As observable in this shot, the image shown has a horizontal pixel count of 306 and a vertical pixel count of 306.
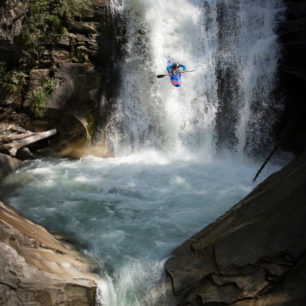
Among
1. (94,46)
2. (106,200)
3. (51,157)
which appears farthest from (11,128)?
(106,200)

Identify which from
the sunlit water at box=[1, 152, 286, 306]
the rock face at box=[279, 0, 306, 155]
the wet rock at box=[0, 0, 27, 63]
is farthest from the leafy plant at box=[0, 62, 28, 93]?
the rock face at box=[279, 0, 306, 155]

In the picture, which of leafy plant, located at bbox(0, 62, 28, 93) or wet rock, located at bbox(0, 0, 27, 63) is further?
leafy plant, located at bbox(0, 62, 28, 93)

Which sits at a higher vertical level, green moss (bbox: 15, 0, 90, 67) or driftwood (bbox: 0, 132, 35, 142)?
green moss (bbox: 15, 0, 90, 67)

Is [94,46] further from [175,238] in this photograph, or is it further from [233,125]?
[175,238]

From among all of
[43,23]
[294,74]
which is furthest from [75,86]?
[294,74]

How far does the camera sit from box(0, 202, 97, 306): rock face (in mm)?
2945

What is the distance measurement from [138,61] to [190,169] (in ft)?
12.8

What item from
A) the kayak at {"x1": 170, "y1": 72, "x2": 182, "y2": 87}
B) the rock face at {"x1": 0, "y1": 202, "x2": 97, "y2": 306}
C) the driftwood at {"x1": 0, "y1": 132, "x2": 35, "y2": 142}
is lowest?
the rock face at {"x1": 0, "y1": 202, "x2": 97, "y2": 306}

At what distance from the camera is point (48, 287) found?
3051mm

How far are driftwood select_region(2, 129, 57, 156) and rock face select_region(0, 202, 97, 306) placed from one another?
165 inches

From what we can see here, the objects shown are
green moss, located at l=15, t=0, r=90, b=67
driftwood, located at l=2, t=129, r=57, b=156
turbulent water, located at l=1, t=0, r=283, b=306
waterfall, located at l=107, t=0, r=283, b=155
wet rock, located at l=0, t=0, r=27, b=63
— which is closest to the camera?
turbulent water, located at l=1, t=0, r=283, b=306

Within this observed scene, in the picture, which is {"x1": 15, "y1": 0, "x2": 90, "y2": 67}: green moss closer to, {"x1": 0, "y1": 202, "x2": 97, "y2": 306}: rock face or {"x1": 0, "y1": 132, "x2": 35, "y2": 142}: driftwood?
{"x1": 0, "y1": 132, "x2": 35, "y2": 142}: driftwood

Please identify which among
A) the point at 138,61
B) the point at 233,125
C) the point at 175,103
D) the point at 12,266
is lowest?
the point at 12,266

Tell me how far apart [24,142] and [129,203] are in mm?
3732
